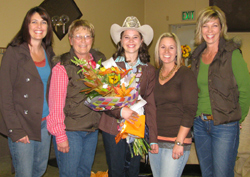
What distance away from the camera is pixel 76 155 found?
1928mm

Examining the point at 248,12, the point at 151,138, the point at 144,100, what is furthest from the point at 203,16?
the point at 248,12

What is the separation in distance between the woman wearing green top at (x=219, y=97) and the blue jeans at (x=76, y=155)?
3.06 ft

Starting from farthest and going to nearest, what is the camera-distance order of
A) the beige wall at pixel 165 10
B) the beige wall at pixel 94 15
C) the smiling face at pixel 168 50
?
the beige wall at pixel 165 10 < the beige wall at pixel 94 15 < the smiling face at pixel 168 50

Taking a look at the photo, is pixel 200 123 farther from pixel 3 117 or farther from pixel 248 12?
pixel 248 12

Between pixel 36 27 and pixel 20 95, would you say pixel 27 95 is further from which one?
pixel 36 27

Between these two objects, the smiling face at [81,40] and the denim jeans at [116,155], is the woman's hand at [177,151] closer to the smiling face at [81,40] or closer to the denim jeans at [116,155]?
the denim jeans at [116,155]

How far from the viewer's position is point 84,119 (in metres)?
1.95

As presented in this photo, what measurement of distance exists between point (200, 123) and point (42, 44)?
1510 millimetres

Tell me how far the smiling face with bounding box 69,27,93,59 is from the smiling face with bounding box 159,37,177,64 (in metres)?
0.61

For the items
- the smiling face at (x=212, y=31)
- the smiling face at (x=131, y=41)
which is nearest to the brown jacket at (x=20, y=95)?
the smiling face at (x=131, y=41)

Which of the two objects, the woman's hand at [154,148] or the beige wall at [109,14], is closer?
the woman's hand at [154,148]

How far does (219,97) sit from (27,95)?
4.95ft

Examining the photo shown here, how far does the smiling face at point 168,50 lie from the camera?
203cm

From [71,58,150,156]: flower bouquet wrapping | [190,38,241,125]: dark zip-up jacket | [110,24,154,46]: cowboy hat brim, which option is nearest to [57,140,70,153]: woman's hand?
[71,58,150,156]: flower bouquet wrapping
